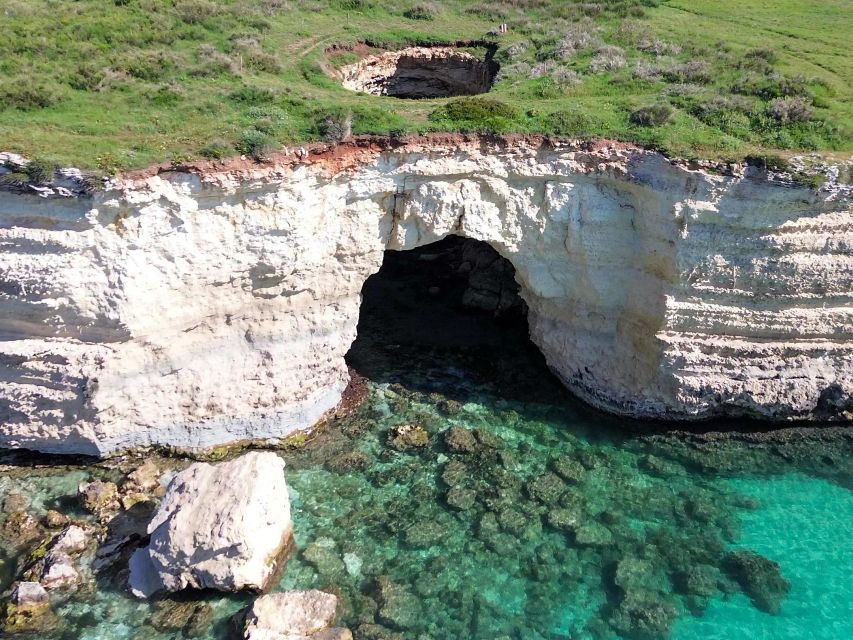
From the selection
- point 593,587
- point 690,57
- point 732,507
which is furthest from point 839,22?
point 593,587

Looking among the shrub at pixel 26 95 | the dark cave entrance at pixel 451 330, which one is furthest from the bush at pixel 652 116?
the shrub at pixel 26 95

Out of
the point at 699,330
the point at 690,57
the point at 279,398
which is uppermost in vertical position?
the point at 690,57

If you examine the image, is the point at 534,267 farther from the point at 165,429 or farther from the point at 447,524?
the point at 165,429

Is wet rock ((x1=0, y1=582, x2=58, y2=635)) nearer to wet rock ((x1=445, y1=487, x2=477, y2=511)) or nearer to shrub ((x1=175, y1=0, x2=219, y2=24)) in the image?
wet rock ((x1=445, y1=487, x2=477, y2=511))

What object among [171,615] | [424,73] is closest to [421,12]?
[424,73]

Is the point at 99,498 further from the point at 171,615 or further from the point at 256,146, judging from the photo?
the point at 256,146

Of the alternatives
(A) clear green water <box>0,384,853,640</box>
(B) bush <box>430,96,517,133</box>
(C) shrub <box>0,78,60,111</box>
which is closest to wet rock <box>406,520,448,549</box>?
(A) clear green water <box>0,384,853,640</box>
